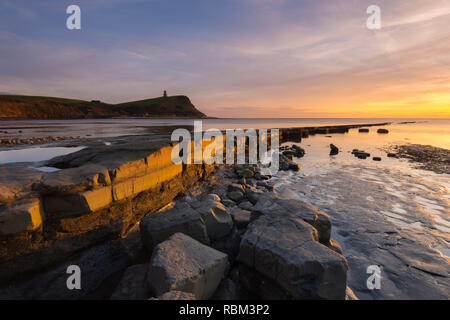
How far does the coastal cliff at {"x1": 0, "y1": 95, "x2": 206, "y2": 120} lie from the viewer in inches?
2144

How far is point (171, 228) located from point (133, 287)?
0.90 m

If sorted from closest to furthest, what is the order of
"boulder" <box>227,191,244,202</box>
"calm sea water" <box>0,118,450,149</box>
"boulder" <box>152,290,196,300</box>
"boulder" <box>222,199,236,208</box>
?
"boulder" <box>152,290,196,300</box>
"boulder" <box>222,199,236,208</box>
"boulder" <box>227,191,244,202</box>
"calm sea water" <box>0,118,450,149</box>

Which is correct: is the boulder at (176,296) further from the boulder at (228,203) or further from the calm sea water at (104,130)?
the calm sea water at (104,130)

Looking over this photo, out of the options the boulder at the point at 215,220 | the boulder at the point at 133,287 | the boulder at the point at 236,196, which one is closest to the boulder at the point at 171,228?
the boulder at the point at 215,220

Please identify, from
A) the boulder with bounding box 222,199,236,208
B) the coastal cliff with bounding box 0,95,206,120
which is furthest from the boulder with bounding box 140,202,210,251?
the coastal cliff with bounding box 0,95,206,120

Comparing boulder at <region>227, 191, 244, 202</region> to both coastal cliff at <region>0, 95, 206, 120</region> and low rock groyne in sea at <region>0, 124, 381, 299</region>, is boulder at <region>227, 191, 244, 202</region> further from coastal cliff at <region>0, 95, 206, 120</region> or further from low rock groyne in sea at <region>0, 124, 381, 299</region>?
coastal cliff at <region>0, 95, 206, 120</region>

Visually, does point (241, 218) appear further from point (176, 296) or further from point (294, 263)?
point (176, 296)

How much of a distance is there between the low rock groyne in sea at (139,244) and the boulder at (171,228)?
0.05 feet

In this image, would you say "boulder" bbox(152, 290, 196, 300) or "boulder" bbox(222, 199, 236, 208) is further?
"boulder" bbox(222, 199, 236, 208)

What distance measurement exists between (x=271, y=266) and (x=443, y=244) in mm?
4242

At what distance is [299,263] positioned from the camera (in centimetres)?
208

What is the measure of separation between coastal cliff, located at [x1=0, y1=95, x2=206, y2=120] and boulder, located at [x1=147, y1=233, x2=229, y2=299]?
235 feet

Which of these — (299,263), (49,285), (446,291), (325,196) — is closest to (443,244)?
(446,291)
